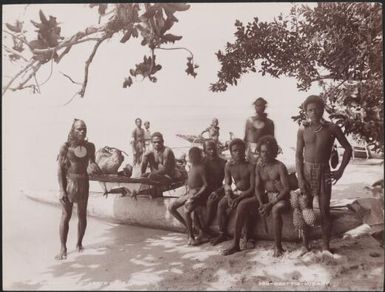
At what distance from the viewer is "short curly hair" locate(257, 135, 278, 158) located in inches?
171

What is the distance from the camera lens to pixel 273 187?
4.29m

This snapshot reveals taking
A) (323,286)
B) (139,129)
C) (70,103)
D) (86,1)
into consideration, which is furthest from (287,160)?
(86,1)

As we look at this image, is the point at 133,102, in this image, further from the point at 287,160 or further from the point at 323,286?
the point at 323,286

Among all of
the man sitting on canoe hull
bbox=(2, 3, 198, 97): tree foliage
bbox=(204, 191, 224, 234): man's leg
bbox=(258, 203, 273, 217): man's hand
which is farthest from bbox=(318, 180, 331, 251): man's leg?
bbox=(2, 3, 198, 97): tree foliage

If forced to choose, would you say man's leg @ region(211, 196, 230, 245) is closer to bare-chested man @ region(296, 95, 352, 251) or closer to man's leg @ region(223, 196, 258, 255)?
man's leg @ region(223, 196, 258, 255)

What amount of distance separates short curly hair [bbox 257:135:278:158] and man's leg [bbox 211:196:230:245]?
600 mm

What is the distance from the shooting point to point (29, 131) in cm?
453

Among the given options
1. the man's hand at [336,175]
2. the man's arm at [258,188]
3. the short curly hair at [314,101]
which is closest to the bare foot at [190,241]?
the man's arm at [258,188]

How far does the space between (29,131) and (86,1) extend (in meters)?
1.39

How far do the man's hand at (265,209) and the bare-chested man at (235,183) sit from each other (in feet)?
0.54

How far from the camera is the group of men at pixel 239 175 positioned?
4281 millimetres

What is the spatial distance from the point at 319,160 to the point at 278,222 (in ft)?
2.29

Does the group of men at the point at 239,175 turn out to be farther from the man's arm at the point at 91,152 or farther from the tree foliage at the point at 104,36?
the tree foliage at the point at 104,36

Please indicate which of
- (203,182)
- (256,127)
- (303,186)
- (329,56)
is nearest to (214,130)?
(256,127)
